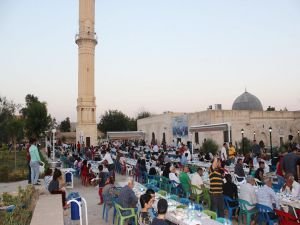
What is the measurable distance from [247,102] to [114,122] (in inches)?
1373

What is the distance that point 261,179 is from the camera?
10.2 m

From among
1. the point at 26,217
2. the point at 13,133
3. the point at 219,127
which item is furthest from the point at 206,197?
the point at 13,133

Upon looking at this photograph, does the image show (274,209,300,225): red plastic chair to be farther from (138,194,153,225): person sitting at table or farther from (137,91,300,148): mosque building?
(137,91,300,148): mosque building

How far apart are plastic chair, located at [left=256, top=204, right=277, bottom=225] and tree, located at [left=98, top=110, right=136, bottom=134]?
61.9m

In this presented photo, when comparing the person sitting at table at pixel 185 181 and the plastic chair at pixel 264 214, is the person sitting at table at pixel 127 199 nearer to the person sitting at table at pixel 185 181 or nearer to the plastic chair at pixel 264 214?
the plastic chair at pixel 264 214

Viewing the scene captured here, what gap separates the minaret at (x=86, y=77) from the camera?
43.1 m

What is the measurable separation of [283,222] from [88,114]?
39.1 meters

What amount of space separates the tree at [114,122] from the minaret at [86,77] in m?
24.3

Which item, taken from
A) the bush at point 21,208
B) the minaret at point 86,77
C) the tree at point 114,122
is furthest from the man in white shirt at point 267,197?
the tree at point 114,122

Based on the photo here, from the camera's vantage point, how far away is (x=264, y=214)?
6.82 m

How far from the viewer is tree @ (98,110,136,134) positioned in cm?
6831

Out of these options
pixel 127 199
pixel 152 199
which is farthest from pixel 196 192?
pixel 152 199

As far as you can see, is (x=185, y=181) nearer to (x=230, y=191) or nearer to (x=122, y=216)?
(x=230, y=191)

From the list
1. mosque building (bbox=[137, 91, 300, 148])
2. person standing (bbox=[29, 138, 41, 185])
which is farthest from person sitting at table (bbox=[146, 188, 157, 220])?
mosque building (bbox=[137, 91, 300, 148])
